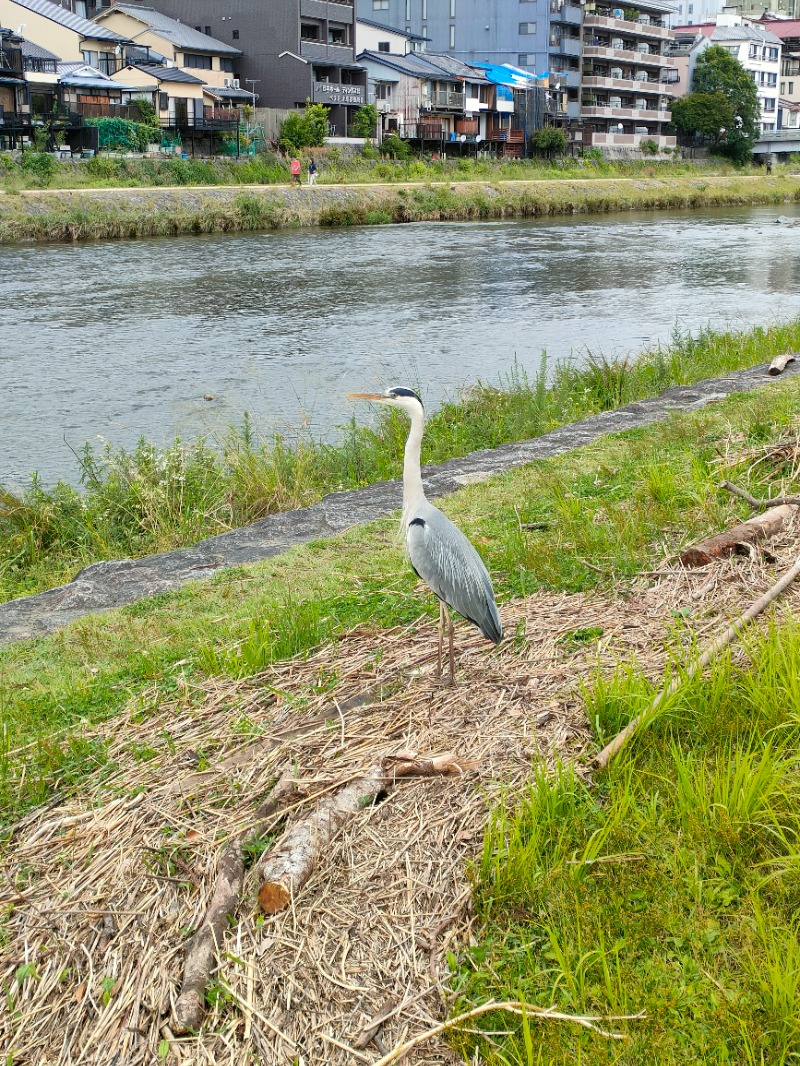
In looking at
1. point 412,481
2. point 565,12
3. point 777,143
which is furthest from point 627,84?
point 412,481

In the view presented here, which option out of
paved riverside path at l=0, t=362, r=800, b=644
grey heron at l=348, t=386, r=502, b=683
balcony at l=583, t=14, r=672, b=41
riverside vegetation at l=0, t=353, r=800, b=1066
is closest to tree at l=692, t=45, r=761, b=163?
balcony at l=583, t=14, r=672, b=41

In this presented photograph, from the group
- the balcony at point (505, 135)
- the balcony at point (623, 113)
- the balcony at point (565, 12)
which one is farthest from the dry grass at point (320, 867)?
the balcony at point (623, 113)

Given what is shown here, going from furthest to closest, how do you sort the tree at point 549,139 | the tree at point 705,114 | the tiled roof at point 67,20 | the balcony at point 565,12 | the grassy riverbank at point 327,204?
the tree at point 705,114
the balcony at point 565,12
the tree at point 549,139
the tiled roof at point 67,20
the grassy riverbank at point 327,204

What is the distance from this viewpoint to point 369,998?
10.1ft

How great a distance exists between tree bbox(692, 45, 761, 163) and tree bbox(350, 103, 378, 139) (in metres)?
33.0

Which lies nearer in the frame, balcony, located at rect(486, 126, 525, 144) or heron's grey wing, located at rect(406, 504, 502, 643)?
heron's grey wing, located at rect(406, 504, 502, 643)

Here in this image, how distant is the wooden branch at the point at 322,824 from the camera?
3334mm

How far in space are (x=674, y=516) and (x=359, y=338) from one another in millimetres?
14257

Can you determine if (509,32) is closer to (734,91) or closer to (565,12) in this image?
(565,12)

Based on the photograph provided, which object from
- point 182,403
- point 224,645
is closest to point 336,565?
point 224,645

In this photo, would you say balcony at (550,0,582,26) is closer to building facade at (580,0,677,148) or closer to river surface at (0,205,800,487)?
building facade at (580,0,677,148)

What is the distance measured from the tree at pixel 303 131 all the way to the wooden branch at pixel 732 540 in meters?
50.1

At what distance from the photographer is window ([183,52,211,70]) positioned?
2297 inches

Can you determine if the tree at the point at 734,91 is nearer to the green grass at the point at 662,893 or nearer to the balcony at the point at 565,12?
the balcony at the point at 565,12
